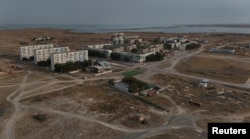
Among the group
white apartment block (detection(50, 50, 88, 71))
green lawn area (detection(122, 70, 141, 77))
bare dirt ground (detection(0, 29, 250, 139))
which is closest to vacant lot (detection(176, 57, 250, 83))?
bare dirt ground (detection(0, 29, 250, 139))

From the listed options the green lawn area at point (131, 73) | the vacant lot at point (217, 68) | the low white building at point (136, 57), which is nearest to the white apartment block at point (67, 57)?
the low white building at point (136, 57)

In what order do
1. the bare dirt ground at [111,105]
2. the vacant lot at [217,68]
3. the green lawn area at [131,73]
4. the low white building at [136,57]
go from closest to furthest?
1. the bare dirt ground at [111,105]
2. the vacant lot at [217,68]
3. the green lawn area at [131,73]
4. the low white building at [136,57]

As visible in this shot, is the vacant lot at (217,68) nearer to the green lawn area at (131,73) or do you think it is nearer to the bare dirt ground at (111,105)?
the bare dirt ground at (111,105)

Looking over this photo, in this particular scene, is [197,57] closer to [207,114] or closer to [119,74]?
[119,74]

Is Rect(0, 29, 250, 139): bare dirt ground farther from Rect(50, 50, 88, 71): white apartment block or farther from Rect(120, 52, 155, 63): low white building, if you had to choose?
Rect(120, 52, 155, 63): low white building

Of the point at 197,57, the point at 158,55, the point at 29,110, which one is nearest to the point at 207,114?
the point at 29,110

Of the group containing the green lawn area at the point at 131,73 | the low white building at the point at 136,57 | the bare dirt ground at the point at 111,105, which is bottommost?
the bare dirt ground at the point at 111,105
